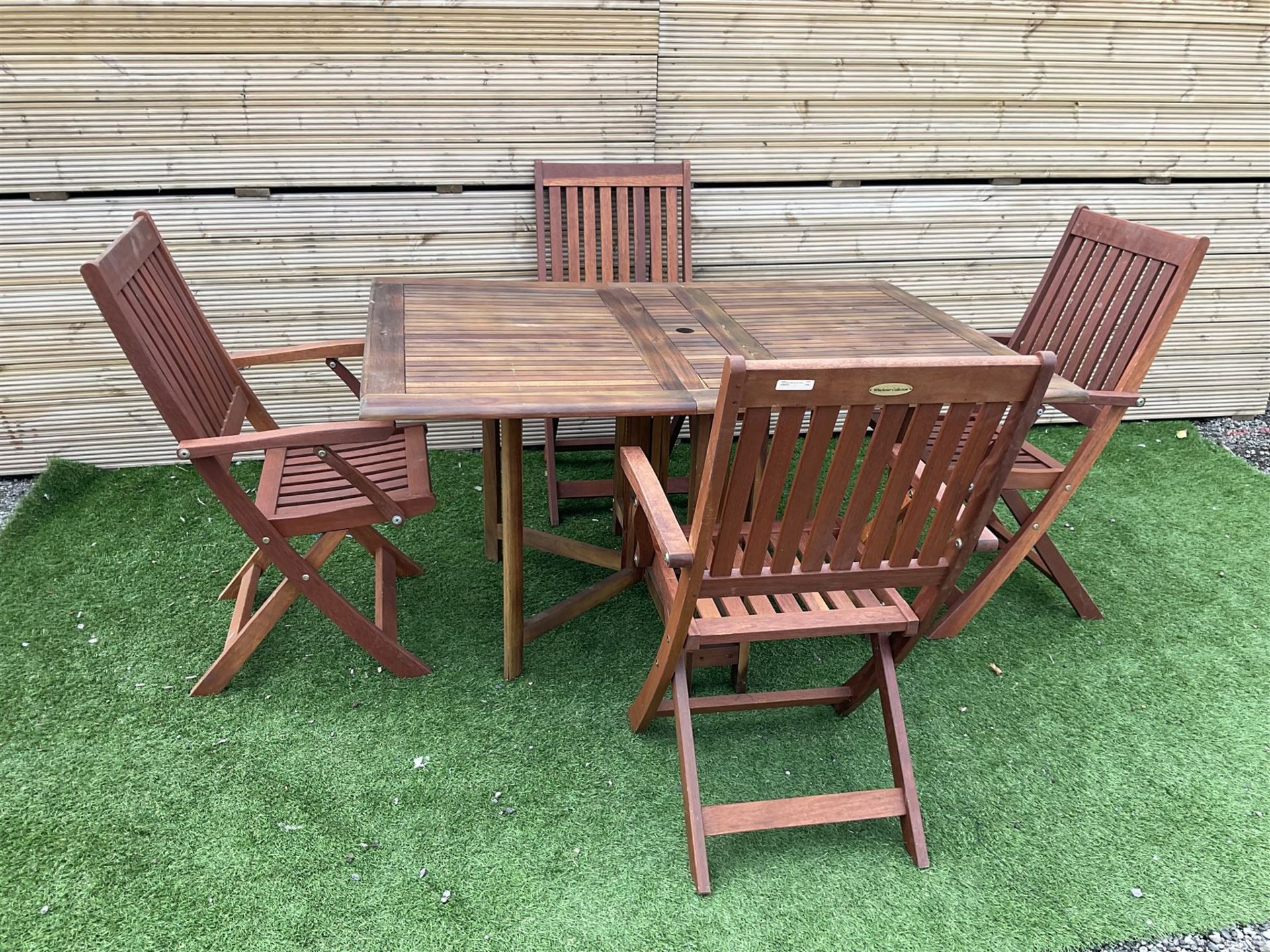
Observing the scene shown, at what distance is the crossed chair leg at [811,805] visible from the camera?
6.64 feet

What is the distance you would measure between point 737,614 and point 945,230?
2.71m

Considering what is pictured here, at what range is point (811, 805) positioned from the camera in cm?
209

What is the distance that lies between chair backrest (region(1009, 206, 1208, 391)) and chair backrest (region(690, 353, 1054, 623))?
1119 millimetres

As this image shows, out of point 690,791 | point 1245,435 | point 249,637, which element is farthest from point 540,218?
point 1245,435

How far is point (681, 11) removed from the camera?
340 centimetres

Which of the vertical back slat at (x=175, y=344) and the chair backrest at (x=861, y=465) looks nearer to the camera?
the chair backrest at (x=861, y=465)

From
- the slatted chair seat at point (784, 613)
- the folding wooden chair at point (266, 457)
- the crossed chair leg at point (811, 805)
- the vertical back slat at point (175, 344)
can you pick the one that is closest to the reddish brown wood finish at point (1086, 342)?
the crossed chair leg at point (811, 805)

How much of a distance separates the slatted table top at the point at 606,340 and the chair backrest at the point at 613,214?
389 millimetres

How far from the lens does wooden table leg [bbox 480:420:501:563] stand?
109 inches

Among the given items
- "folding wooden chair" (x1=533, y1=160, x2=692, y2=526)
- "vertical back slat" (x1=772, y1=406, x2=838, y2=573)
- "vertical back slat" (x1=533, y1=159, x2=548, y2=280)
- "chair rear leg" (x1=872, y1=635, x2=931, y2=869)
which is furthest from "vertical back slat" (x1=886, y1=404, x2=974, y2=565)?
"vertical back slat" (x1=533, y1=159, x2=548, y2=280)

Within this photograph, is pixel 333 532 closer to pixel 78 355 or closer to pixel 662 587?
pixel 662 587

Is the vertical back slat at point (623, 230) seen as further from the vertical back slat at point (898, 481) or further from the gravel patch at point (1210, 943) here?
the gravel patch at point (1210, 943)

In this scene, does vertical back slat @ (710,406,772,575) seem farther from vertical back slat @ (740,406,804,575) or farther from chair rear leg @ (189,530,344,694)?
chair rear leg @ (189,530,344,694)

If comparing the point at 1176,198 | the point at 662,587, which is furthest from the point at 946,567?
the point at 1176,198
